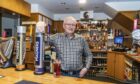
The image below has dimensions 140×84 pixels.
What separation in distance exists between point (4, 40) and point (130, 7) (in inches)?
180

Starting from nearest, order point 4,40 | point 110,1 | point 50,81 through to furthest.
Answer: point 50,81 → point 4,40 → point 110,1

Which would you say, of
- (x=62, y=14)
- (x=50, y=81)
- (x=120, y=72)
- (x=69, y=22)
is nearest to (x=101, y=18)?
(x=62, y=14)

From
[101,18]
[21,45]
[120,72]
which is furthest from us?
[101,18]

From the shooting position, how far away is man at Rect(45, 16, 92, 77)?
2.04 m

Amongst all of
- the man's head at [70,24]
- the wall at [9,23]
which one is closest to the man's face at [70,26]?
the man's head at [70,24]

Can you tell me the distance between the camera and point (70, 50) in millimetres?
2094

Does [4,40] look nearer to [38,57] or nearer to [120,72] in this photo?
[38,57]

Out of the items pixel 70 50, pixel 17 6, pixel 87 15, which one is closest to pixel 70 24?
pixel 70 50

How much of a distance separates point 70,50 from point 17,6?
11.5 feet

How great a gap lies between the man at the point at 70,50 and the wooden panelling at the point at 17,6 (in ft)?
8.90

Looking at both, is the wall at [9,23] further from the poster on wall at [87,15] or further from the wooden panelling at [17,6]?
the poster on wall at [87,15]

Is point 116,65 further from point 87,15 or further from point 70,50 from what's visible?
point 70,50

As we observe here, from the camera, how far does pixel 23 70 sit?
6.14 feet

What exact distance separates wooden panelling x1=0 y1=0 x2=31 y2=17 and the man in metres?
2.71
